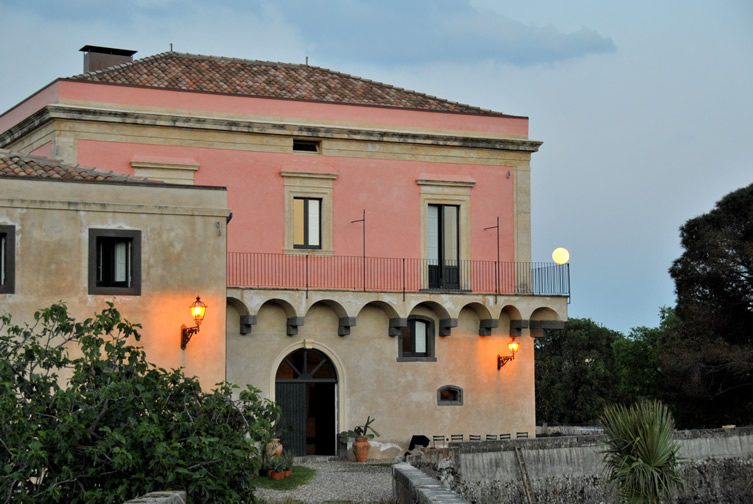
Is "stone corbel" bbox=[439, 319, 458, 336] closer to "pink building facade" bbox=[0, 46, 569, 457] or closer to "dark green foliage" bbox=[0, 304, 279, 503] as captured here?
"pink building facade" bbox=[0, 46, 569, 457]

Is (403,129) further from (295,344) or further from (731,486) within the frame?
(731,486)

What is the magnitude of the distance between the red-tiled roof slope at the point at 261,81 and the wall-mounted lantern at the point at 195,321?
30.1 ft

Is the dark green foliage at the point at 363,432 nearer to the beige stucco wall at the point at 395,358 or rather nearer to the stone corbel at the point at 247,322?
the beige stucco wall at the point at 395,358

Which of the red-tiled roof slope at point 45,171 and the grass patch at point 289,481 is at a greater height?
the red-tiled roof slope at point 45,171

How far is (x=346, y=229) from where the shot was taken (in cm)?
3444

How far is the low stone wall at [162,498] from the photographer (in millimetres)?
12758

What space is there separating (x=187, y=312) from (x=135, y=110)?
28.4ft

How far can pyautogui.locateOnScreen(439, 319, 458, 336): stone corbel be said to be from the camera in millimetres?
34188

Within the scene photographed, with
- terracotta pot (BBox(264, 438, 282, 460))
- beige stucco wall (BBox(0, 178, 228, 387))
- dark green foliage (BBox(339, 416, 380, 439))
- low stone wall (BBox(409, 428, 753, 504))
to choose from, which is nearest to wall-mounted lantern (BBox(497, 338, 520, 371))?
dark green foliage (BBox(339, 416, 380, 439))

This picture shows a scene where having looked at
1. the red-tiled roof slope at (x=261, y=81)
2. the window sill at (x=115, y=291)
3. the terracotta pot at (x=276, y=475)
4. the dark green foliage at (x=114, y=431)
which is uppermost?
the red-tiled roof slope at (x=261, y=81)

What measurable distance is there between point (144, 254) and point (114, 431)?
10122 millimetres

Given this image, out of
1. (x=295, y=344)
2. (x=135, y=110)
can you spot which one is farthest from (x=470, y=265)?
(x=135, y=110)

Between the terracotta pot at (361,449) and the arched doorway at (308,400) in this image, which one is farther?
the arched doorway at (308,400)

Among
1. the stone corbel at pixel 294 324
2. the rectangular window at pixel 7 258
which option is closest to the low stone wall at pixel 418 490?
the rectangular window at pixel 7 258
